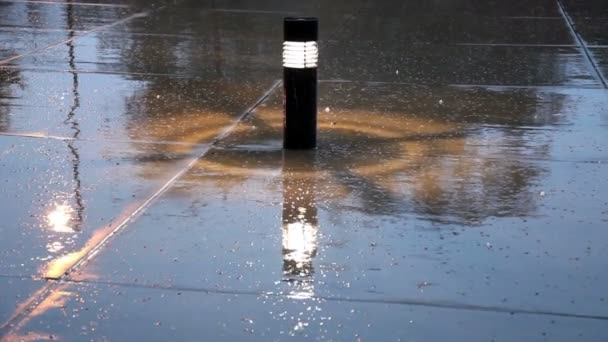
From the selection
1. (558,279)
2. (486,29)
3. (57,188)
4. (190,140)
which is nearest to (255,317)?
(558,279)

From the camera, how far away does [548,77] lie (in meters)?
10.8

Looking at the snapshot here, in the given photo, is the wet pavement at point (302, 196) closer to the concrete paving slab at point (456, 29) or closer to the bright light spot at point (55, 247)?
the bright light spot at point (55, 247)

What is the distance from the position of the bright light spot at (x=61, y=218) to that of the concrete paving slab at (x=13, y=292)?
0.78 meters

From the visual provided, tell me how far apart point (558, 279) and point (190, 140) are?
3603 millimetres

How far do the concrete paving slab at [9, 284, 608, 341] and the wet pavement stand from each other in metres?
0.01

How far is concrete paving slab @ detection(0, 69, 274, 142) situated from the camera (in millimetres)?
8172

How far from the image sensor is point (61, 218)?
597 cm

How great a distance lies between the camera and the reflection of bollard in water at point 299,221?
5.13m

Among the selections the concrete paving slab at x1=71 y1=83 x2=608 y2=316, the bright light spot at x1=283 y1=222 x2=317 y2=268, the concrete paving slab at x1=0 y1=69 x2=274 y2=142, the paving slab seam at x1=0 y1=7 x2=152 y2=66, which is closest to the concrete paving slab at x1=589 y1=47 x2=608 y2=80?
the concrete paving slab at x1=71 y1=83 x2=608 y2=316

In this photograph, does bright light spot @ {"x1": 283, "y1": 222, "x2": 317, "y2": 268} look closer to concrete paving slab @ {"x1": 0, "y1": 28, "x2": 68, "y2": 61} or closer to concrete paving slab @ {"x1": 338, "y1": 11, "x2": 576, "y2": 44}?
concrete paving slab @ {"x1": 0, "y1": 28, "x2": 68, "y2": 61}

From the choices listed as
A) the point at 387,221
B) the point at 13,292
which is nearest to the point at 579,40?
the point at 387,221

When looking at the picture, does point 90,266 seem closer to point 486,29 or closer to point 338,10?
point 486,29

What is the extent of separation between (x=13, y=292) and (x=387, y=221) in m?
2.22

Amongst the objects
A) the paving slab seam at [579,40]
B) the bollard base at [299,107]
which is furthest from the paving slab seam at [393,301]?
the paving slab seam at [579,40]
